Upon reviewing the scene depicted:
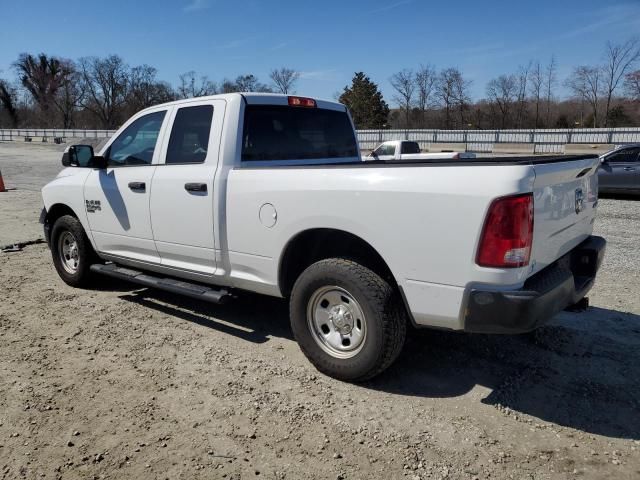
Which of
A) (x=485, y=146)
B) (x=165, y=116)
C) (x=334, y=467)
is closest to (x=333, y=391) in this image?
(x=334, y=467)

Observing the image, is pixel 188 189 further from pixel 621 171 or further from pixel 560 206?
pixel 621 171

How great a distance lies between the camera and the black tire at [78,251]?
569 centimetres

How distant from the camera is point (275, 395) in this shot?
3527mm

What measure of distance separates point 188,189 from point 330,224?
146cm

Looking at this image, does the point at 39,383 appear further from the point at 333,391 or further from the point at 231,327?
the point at 333,391

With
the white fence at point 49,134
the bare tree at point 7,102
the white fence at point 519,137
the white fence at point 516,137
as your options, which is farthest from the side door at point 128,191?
the bare tree at point 7,102

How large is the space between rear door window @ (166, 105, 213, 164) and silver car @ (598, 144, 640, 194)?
41.7 feet

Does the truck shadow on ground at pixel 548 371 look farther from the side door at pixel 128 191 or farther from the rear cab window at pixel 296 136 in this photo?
the side door at pixel 128 191

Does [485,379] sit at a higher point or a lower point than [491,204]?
lower

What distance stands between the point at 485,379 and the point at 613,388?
826 mm

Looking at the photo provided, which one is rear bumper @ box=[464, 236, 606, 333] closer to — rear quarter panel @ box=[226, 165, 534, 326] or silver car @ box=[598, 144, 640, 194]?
rear quarter panel @ box=[226, 165, 534, 326]

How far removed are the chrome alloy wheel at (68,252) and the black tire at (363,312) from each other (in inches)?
132

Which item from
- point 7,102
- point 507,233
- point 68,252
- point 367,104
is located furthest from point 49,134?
point 507,233

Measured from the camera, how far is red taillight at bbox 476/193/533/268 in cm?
284
